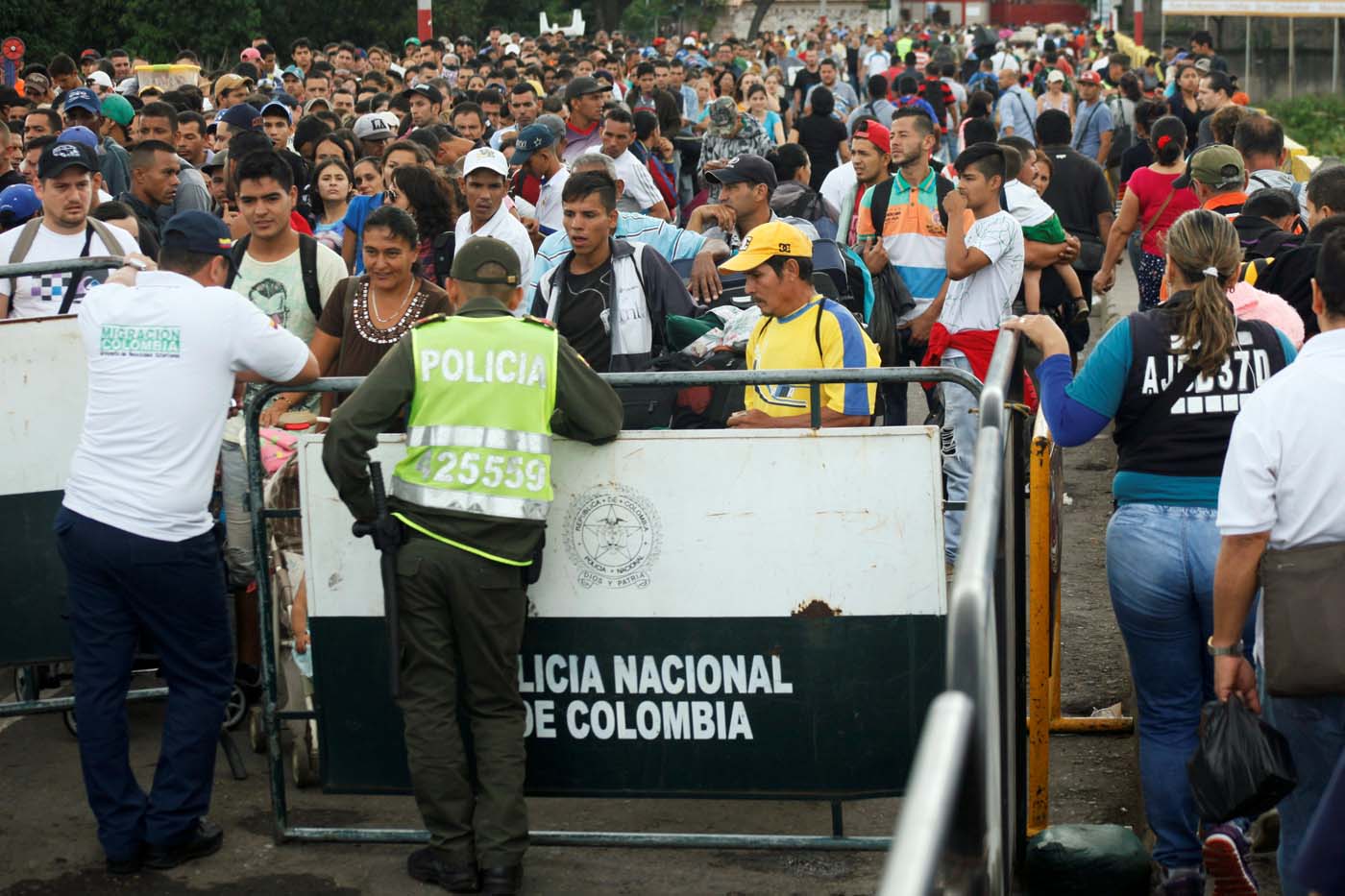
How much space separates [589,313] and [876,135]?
125 inches

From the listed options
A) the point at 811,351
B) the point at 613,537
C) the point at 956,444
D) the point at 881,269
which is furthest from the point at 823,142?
the point at 613,537

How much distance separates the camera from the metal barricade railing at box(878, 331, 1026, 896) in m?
1.93

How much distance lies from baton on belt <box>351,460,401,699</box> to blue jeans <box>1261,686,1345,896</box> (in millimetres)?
2370

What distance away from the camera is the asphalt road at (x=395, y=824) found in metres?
5.36

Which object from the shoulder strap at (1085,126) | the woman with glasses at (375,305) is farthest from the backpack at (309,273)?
the shoulder strap at (1085,126)

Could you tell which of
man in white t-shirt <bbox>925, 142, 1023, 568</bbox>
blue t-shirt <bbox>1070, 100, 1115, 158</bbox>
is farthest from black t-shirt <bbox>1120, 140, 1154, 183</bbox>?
man in white t-shirt <bbox>925, 142, 1023, 568</bbox>

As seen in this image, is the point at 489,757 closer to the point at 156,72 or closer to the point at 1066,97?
the point at 156,72

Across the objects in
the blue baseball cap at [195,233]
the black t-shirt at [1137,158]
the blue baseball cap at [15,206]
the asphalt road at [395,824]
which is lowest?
the asphalt road at [395,824]

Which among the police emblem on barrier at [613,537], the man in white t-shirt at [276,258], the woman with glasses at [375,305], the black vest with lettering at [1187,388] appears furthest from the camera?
the man in white t-shirt at [276,258]

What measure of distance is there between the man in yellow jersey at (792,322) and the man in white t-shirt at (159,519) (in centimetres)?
160

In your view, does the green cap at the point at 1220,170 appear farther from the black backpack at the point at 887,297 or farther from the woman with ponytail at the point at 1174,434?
the woman with ponytail at the point at 1174,434

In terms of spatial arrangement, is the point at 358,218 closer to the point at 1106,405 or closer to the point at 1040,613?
the point at 1040,613

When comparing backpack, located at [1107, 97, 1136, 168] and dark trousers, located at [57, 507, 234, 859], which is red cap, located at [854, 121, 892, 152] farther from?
backpack, located at [1107, 97, 1136, 168]

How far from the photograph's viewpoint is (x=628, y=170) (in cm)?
1116
